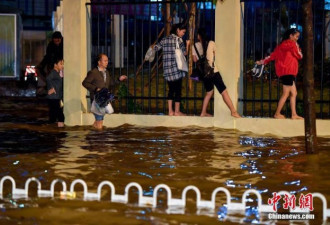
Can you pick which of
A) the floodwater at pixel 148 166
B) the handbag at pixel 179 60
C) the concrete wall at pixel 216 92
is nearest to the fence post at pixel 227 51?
the concrete wall at pixel 216 92

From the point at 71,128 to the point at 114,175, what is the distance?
237 inches

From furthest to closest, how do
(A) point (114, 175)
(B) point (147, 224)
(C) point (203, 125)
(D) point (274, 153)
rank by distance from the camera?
(C) point (203, 125) → (D) point (274, 153) → (A) point (114, 175) → (B) point (147, 224)

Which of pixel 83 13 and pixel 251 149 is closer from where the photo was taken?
pixel 251 149

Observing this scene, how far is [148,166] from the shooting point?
10.3m

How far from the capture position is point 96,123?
15.2 metres

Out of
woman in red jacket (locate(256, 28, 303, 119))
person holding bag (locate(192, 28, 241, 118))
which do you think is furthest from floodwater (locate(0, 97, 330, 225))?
woman in red jacket (locate(256, 28, 303, 119))

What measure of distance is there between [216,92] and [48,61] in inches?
138

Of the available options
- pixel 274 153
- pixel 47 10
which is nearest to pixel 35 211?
pixel 274 153

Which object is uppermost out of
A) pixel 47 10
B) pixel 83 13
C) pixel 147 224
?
pixel 47 10

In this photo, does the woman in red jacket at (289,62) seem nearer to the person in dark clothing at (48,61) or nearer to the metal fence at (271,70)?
the metal fence at (271,70)

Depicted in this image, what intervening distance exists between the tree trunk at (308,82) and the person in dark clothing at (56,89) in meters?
5.79

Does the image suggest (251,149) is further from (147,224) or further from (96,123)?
(147,224)

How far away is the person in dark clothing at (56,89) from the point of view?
15.5m

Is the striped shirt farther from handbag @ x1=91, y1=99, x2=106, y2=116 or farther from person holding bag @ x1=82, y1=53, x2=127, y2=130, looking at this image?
handbag @ x1=91, y1=99, x2=106, y2=116
